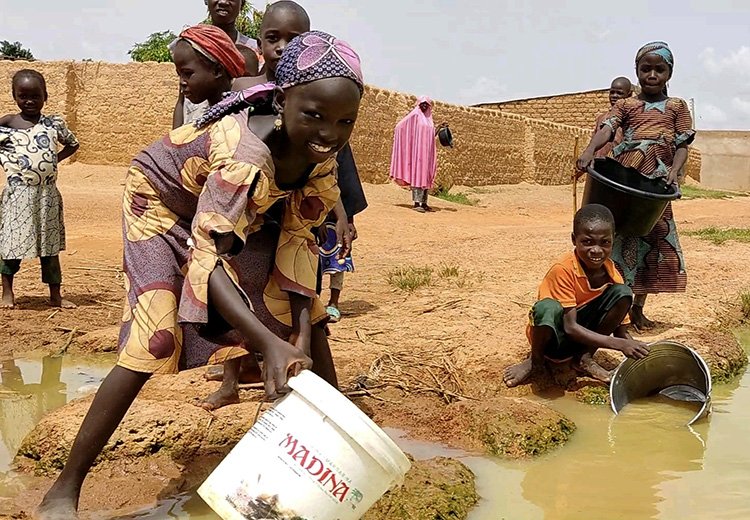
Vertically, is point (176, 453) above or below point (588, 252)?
below

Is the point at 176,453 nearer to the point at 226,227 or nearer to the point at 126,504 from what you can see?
the point at 126,504

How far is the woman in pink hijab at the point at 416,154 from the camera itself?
13641 mm

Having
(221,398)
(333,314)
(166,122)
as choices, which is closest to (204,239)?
(221,398)

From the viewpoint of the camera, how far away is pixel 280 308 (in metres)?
2.59

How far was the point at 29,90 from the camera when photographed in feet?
16.6

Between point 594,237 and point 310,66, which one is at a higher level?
point 310,66

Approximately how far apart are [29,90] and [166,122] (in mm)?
7425

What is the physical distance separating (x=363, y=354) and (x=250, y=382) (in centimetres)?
81

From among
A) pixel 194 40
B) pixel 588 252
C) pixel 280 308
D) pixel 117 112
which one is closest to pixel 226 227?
pixel 280 308

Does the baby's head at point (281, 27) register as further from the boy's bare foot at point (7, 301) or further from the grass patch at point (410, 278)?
the grass patch at point (410, 278)

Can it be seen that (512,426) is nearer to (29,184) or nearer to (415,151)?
(29,184)

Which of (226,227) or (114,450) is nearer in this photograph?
(226,227)

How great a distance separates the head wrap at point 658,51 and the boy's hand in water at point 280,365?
11.3ft

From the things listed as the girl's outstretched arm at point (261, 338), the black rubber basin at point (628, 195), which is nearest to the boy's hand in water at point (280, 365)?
the girl's outstretched arm at point (261, 338)
